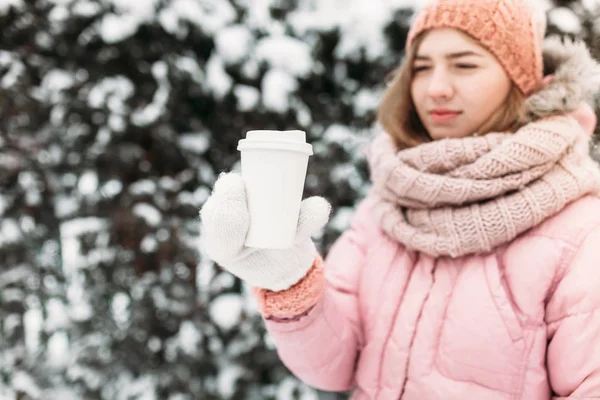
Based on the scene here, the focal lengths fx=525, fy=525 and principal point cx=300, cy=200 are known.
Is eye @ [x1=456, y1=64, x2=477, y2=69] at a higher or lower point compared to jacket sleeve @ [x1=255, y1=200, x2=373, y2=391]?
higher

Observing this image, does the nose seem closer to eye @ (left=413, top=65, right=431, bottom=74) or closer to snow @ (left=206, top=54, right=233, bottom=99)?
eye @ (left=413, top=65, right=431, bottom=74)

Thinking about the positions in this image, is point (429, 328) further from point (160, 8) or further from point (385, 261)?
point (160, 8)

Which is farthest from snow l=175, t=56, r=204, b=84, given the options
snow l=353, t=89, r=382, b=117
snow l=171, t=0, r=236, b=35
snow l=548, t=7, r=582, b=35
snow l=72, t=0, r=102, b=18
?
snow l=548, t=7, r=582, b=35

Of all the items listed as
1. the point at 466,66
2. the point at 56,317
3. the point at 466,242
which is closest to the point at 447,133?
the point at 466,66

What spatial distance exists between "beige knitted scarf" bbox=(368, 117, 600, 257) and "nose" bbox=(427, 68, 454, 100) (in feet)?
0.34

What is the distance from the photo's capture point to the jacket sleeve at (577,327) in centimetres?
88

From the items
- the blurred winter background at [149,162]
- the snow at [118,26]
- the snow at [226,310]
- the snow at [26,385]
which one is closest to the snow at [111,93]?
the blurred winter background at [149,162]

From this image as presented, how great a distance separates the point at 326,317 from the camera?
1.14 meters

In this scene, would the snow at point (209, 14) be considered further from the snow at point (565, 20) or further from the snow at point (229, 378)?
the snow at point (229, 378)

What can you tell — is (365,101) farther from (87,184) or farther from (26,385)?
(26,385)

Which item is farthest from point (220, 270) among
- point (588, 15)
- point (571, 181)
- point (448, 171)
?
point (588, 15)

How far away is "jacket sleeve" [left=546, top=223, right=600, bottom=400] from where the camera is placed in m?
0.88

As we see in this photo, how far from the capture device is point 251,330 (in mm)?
1928

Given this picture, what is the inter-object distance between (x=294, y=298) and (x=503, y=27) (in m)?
0.70
